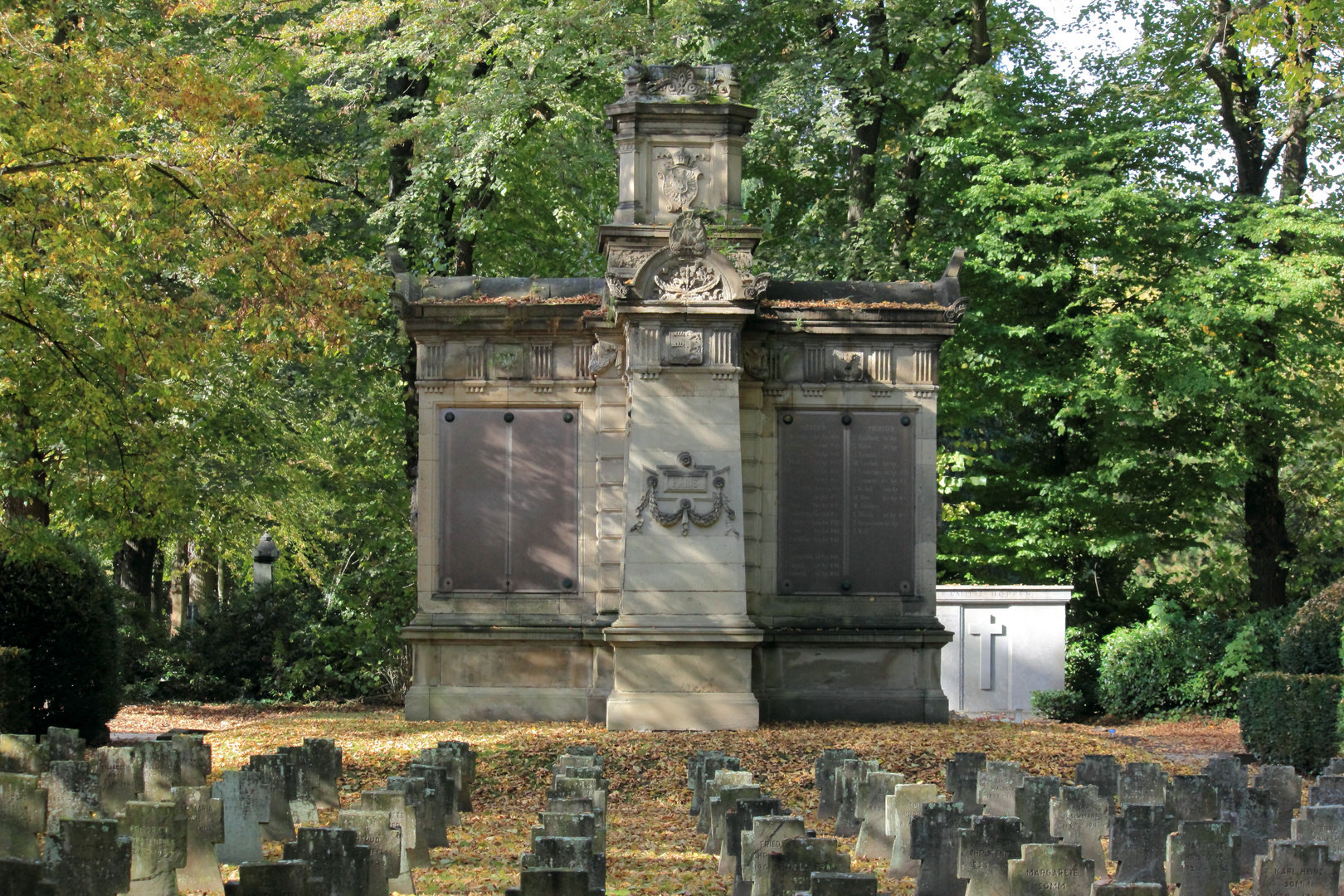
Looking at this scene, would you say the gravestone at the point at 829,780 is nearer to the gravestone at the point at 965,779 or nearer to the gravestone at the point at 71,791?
the gravestone at the point at 965,779

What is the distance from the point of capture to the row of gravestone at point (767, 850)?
655 cm

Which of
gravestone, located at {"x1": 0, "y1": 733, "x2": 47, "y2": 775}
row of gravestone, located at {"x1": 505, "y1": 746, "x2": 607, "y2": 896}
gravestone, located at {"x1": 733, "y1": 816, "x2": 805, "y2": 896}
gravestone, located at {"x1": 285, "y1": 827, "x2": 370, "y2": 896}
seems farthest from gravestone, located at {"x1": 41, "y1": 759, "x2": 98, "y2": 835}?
gravestone, located at {"x1": 733, "y1": 816, "x2": 805, "y2": 896}

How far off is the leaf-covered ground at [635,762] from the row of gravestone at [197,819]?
1.55ft

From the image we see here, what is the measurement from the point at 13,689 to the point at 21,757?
13.6 feet

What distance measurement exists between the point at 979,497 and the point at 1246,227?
6.61 metres

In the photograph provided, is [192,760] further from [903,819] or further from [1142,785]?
[1142,785]

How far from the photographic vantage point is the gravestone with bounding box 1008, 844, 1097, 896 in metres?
7.14

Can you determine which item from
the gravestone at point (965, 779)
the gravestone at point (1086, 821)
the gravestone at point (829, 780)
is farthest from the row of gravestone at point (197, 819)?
the gravestone at point (1086, 821)

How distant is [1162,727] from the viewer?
23.2 meters

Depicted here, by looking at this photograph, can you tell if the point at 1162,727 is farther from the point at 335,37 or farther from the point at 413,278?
the point at 335,37

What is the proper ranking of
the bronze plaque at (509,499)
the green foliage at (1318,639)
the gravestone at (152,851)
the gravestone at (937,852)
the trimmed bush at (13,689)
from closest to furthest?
the gravestone at (152,851)
the gravestone at (937,852)
the trimmed bush at (13,689)
the bronze plaque at (509,499)
the green foliage at (1318,639)

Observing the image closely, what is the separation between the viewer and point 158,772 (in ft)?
33.5

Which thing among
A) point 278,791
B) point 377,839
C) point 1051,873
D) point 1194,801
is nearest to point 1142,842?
point 1051,873

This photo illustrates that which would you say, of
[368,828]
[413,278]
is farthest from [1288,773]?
[413,278]
